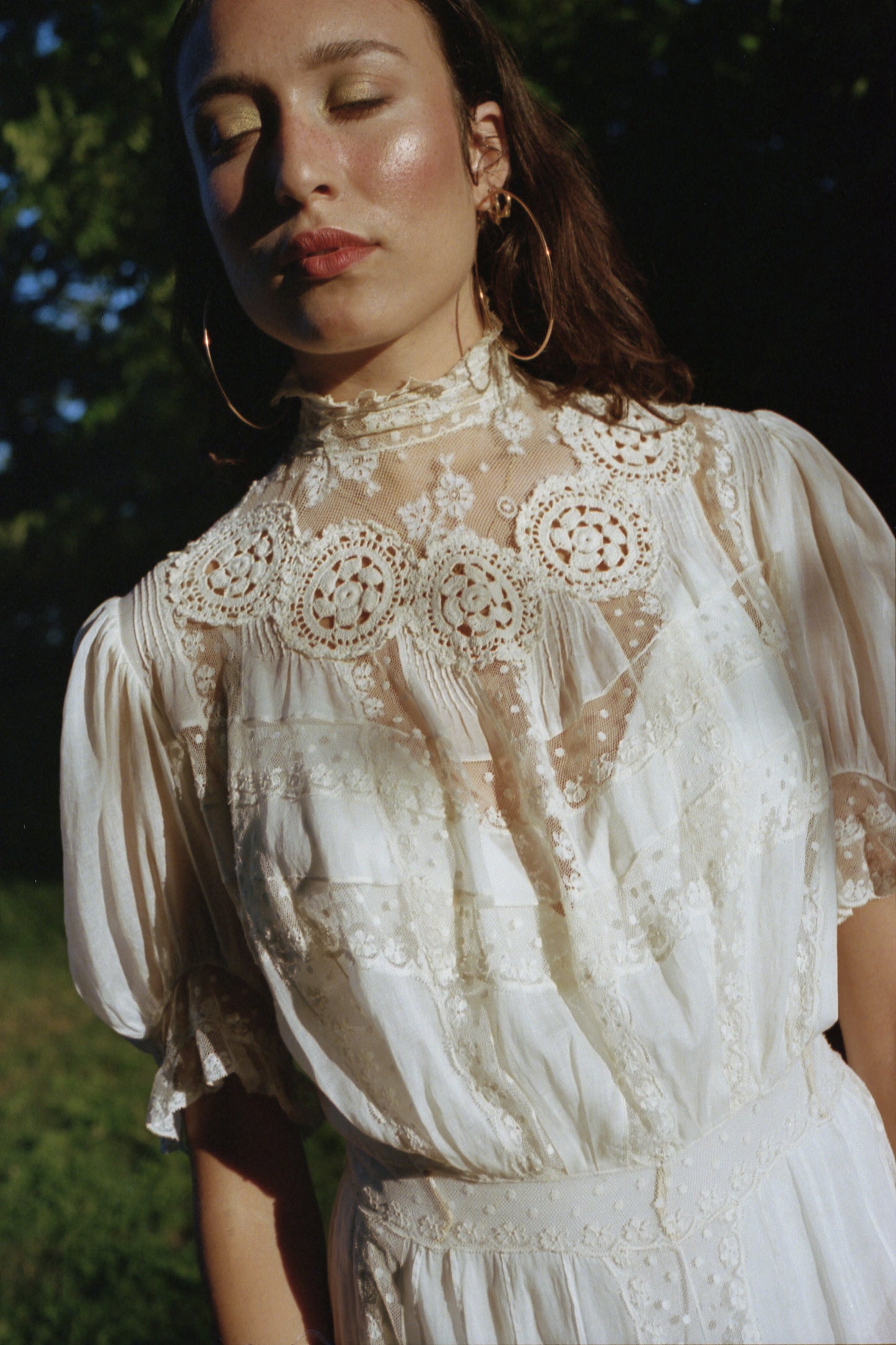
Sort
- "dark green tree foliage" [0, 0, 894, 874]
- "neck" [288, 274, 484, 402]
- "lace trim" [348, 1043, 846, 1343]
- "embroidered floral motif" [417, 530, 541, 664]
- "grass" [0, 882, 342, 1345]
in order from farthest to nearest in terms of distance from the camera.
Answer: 1. "grass" [0, 882, 342, 1345]
2. "dark green tree foliage" [0, 0, 894, 874]
3. "neck" [288, 274, 484, 402]
4. "embroidered floral motif" [417, 530, 541, 664]
5. "lace trim" [348, 1043, 846, 1343]

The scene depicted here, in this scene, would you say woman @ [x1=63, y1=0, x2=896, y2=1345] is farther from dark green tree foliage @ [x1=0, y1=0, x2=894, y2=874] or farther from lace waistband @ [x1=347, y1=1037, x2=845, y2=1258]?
dark green tree foliage @ [x1=0, y1=0, x2=894, y2=874]

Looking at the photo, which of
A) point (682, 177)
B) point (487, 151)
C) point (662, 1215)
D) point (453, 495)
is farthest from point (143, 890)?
point (682, 177)

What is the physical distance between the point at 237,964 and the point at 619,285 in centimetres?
117

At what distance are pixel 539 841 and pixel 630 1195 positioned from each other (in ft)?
1.45

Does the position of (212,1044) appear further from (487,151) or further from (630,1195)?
(487,151)

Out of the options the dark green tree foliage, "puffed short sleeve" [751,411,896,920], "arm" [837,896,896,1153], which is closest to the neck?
"puffed short sleeve" [751,411,896,920]

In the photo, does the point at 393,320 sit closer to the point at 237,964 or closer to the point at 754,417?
the point at 754,417

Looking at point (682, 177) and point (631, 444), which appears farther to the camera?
point (682, 177)

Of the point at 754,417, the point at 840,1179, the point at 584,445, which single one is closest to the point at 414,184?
the point at 584,445

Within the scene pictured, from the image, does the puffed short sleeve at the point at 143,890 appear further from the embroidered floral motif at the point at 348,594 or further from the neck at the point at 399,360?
the neck at the point at 399,360

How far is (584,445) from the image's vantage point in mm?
1520

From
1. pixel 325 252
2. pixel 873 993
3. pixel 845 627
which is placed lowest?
pixel 873 993

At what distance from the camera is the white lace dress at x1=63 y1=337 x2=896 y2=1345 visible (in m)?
1.33

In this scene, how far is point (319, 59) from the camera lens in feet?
4.50
